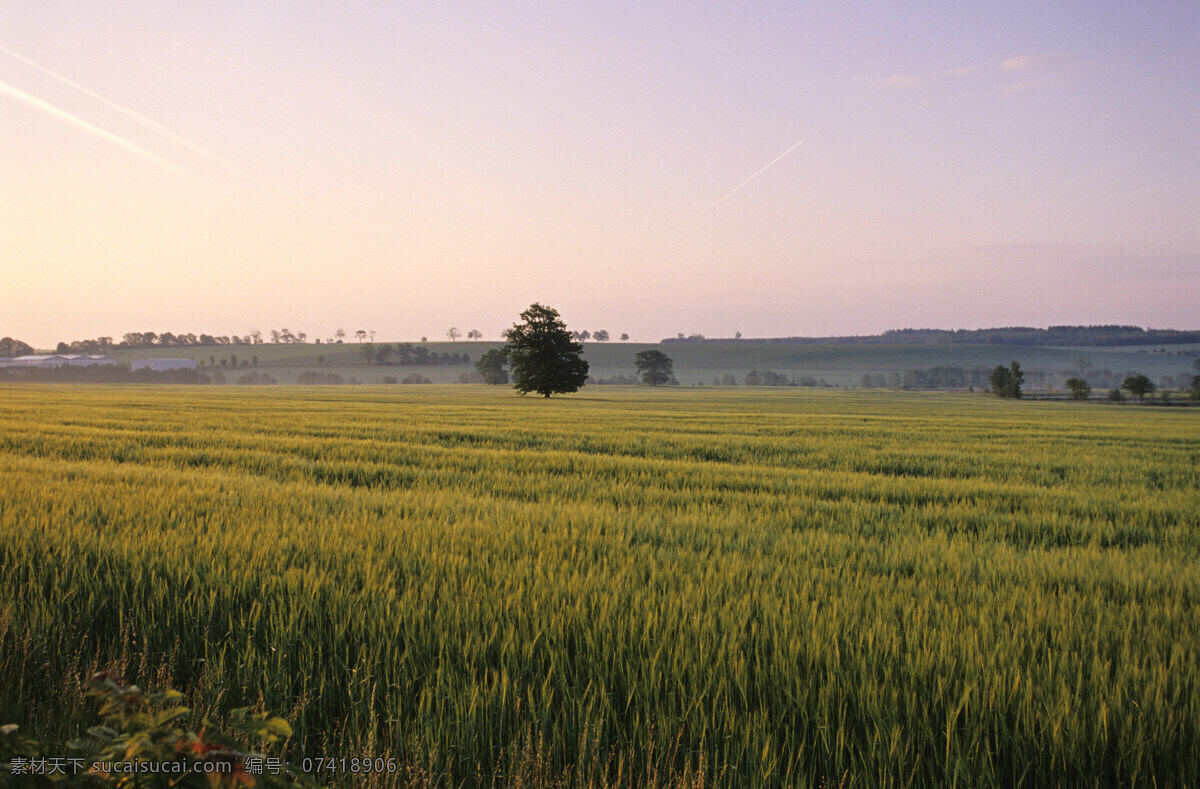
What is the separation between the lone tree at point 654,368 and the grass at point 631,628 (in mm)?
126982

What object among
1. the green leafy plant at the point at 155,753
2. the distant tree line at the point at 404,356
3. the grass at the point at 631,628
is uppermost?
the distant tree line at the point at 404,356

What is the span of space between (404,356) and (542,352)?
12355cm

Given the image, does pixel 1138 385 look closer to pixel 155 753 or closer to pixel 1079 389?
pixel 1079 389

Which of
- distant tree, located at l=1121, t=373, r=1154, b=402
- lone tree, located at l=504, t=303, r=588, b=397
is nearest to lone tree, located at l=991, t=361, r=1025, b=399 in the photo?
distant tree, located at l=1121, t=373, r=1154, b=402

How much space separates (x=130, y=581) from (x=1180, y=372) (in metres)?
226

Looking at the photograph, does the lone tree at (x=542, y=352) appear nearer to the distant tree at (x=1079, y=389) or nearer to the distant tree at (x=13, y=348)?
the distant tree at (x=1079, y=389)

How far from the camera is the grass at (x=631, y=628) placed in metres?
2.60

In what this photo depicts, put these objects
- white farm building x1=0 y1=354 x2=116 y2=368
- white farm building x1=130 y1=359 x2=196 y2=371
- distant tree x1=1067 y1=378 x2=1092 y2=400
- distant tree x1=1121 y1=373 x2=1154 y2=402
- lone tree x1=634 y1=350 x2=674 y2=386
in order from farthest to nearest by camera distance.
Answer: white farm building x1=130 y1=359 x2=196 y2=371, lone tree x1=634 y1=350 x2=674 y2=386, white farm building x1=0 y1=354 x2=116 y2=368, distant tree x1=1067 y1=378 x2=1092 y2=400, distant tree x1=1121 y1=373 x2=1154 y2=402

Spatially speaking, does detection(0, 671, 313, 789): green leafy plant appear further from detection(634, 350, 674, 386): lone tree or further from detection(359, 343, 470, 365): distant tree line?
detection(359, 343, 470, 365): distant tree line

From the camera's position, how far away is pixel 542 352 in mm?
56344

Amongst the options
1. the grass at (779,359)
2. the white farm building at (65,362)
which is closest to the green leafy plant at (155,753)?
the grass at (779,359)

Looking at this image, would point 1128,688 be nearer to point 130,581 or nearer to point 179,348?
point 130,581

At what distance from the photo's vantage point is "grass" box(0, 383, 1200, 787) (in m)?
2.60

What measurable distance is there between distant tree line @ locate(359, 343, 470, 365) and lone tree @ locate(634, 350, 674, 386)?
55134 millimetres
